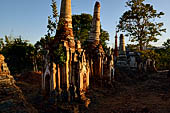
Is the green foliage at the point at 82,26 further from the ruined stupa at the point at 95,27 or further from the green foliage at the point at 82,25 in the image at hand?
the ruined stupa at the point at 95,27

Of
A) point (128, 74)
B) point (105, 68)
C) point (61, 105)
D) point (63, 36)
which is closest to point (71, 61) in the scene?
point (63, 36)

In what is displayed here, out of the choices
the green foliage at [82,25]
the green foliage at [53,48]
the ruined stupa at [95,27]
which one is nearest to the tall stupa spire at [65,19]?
the green foliage at [53,48]

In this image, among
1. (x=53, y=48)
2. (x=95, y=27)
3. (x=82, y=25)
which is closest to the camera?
(x=53, y=48)

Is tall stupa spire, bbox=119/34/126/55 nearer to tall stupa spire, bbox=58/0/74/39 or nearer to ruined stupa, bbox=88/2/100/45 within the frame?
ruined stupa, bbox=88/2/100/45

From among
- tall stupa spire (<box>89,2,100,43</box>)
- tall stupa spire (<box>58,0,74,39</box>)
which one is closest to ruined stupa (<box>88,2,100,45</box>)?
tall stupa spire (<box>89,2,100,43</box>)

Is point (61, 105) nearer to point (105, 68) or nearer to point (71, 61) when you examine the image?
point (71, 61)

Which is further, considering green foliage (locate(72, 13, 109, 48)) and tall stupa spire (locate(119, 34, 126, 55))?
green foliage (locate(72, 13, 109, 48))

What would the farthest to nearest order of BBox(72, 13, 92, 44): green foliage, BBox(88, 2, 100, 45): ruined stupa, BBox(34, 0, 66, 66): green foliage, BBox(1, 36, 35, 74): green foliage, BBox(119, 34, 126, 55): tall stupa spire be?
BBox(72, 13, 92, 44): green foliage < BBox(119, 34, 126, 55): tall stupa spire < BBox(1, 36, 35, 74): green foliage < BBox(88, 2, 100, 45): ruined stupa < BBox(34, 0, 66, 66): green foliage

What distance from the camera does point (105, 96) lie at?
14.1 metres

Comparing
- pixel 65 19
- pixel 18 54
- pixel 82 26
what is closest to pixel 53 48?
pixel 65 19

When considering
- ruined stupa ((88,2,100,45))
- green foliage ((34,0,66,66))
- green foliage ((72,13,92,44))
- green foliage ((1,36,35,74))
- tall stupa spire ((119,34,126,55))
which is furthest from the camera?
green foliage ((72,13,92,44))

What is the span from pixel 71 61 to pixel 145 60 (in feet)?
65.2

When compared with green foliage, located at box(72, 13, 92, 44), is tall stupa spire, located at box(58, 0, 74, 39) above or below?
below

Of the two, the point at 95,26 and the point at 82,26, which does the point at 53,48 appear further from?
the point at 82,26
